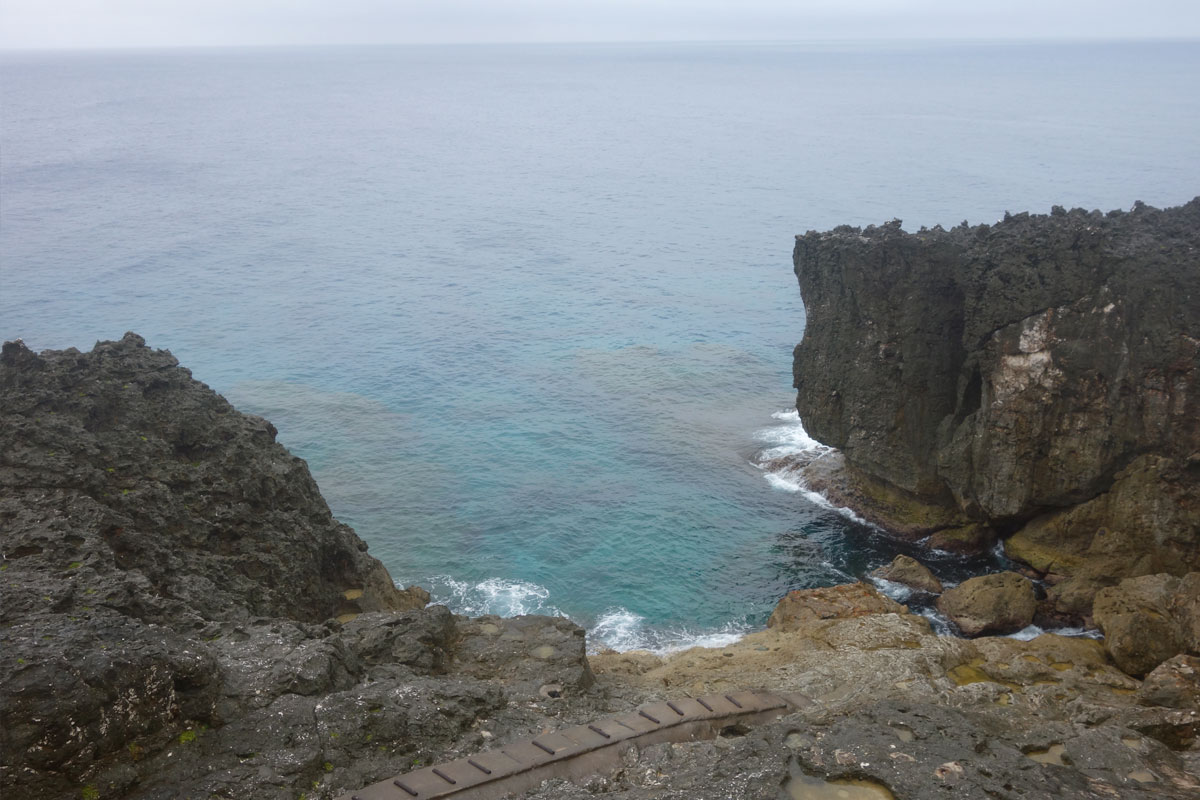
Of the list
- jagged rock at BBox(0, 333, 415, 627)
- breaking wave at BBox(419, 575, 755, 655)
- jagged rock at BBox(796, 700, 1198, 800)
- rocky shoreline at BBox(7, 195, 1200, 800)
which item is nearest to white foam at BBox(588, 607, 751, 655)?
breaking wave at BBox(419, 575, 755, 655)

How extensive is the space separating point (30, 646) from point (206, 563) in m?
10.5

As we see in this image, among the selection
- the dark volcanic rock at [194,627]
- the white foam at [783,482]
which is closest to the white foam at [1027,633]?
the white foam at [783,482]

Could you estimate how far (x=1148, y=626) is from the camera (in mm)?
32094

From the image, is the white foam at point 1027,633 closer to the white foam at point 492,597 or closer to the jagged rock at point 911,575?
the jagged rock at point 911,575

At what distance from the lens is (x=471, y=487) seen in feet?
179

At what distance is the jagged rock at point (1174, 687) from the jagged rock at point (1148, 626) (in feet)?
15.1

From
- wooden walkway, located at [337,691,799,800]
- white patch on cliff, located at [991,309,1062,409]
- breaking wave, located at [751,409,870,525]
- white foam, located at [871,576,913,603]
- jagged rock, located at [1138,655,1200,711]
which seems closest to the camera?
wooden walkway, located at [337,691,799,800]

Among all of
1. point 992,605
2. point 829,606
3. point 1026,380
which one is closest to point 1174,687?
point 829,606

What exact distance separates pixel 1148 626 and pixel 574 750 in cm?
2332

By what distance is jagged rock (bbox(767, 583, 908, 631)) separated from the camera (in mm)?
35406

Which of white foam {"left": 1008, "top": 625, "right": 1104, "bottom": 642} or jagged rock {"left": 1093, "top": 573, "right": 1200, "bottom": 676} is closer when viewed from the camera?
jagged rock {"left": 1093, "top": 573, "right": 1200, "bottom": 676}

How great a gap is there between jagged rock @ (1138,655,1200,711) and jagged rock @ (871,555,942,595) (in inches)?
599

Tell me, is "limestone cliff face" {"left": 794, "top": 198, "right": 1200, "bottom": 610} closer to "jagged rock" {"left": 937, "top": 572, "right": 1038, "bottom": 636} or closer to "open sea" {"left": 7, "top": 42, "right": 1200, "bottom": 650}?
"jagged rock" {"left": 937, "top": 572, "right": 1038, "bottom": 636}

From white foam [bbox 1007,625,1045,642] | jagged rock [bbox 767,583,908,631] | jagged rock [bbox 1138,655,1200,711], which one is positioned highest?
jagged rock [bbox 1138,655,1200,711]
